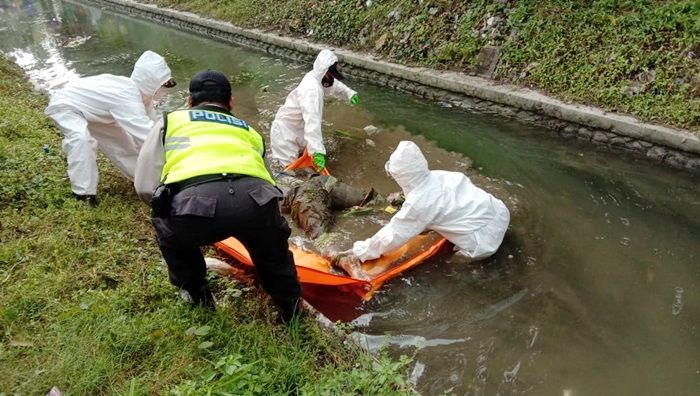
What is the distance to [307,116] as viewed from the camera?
5.24m

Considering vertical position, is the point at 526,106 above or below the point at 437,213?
below

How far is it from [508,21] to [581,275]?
16.7ft

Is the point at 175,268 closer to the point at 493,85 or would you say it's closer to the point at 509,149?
the point at 509,149

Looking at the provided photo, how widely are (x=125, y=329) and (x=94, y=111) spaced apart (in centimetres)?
243

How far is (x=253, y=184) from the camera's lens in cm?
246

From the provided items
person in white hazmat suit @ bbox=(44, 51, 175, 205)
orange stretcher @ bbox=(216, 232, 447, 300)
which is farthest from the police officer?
person in white hazmat suit @ bbox=(44, 51, 175, 205)

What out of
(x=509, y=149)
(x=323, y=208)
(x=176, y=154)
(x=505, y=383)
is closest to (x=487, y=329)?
(x=505, y=383)

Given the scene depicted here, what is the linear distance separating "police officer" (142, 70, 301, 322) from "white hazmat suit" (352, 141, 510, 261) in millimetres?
1038

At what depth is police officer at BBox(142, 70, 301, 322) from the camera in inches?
93.7

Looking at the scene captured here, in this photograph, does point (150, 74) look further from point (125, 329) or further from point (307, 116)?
point (125, 329)

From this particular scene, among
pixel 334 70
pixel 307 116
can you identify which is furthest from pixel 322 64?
pixel 307 116

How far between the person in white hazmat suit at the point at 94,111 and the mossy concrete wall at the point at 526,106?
446 cm

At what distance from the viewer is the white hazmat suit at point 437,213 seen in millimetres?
3516

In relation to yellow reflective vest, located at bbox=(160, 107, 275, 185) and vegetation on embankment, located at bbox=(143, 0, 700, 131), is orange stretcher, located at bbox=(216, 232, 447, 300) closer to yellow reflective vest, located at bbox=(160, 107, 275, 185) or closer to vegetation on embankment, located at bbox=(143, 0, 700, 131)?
yellow reflective vest, located at bbox=(160, 107, 275, 185)
